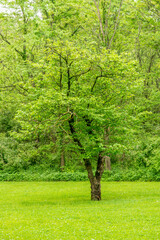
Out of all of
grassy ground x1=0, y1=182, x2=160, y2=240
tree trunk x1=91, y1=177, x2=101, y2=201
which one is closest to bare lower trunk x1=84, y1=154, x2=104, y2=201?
tree trunk x1=91, y1=177, x2=101, y2=201

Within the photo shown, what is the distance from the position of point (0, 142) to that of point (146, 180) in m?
16.6

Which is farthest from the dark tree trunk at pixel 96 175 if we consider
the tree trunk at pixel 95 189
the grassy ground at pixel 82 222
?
the grassy ground at pixel 82 222

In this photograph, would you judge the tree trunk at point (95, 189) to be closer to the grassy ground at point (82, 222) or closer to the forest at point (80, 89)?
the forest at point (80, 89)

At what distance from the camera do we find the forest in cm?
1563

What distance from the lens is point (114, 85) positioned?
54.9ft

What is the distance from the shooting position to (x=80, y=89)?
1684cm

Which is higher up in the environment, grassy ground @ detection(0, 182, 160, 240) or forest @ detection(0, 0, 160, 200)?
forest @ detection(0, 0, 160, 200)

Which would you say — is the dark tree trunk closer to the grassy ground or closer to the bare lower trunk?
the bare lower trunk

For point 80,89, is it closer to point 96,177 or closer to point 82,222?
point 96,177

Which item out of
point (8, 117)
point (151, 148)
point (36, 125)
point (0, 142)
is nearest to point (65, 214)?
point (36, 125)

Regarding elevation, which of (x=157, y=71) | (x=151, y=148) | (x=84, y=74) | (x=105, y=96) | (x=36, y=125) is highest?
(x=157, y=71)

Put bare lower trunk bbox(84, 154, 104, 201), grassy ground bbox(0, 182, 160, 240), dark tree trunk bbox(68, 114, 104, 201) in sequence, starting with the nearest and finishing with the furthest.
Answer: grassy ground bbox(0, 182, 160, 240) < dark tree trunk bbox(68, 114, 104, 201) < bare lower trunk bbox(84, 154, 104, 201)

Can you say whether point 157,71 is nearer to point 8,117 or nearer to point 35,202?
point 8,117

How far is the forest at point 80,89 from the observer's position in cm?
1563
